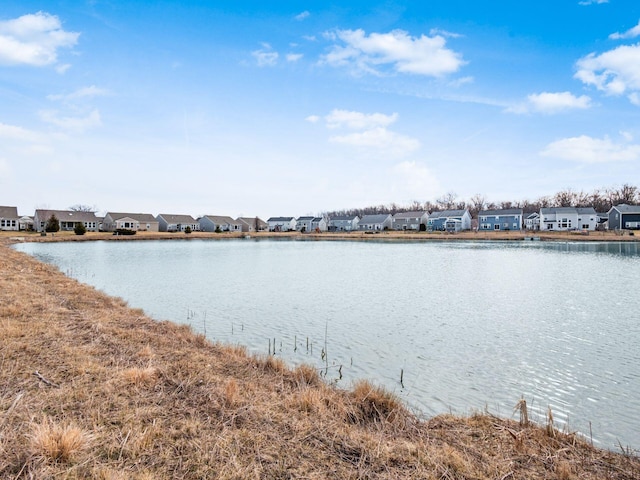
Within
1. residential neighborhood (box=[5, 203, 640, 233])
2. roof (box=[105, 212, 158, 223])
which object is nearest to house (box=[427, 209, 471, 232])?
residential neighborhood (box=[5, 203, 640, 233])

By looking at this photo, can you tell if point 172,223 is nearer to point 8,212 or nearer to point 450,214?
point 8,212

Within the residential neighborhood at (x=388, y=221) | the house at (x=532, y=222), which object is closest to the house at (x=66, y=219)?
the residential neighborhood at (x=388, y=221)

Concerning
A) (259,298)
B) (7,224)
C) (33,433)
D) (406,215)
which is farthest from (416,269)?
(7,224)

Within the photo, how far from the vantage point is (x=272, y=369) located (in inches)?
262

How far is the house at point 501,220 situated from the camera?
82312 millimetres

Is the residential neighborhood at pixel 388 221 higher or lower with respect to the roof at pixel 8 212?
lower

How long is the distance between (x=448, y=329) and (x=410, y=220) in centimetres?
8763

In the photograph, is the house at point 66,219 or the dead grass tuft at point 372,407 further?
the house at point 66,219

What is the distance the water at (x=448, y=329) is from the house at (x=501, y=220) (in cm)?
6539

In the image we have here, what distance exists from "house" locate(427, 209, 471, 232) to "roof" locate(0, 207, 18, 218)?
88.3 m

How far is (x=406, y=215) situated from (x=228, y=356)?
93613mm

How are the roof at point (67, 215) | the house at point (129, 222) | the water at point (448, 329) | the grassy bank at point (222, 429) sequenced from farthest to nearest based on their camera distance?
the house at point (129, 222), the roof at point (67, 215), the water at point (448, 329), the grassy bank at point (222, 429)

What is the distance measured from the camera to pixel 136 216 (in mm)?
85500

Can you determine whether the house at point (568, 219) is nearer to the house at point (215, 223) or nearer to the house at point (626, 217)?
the house at point (626, 217)
